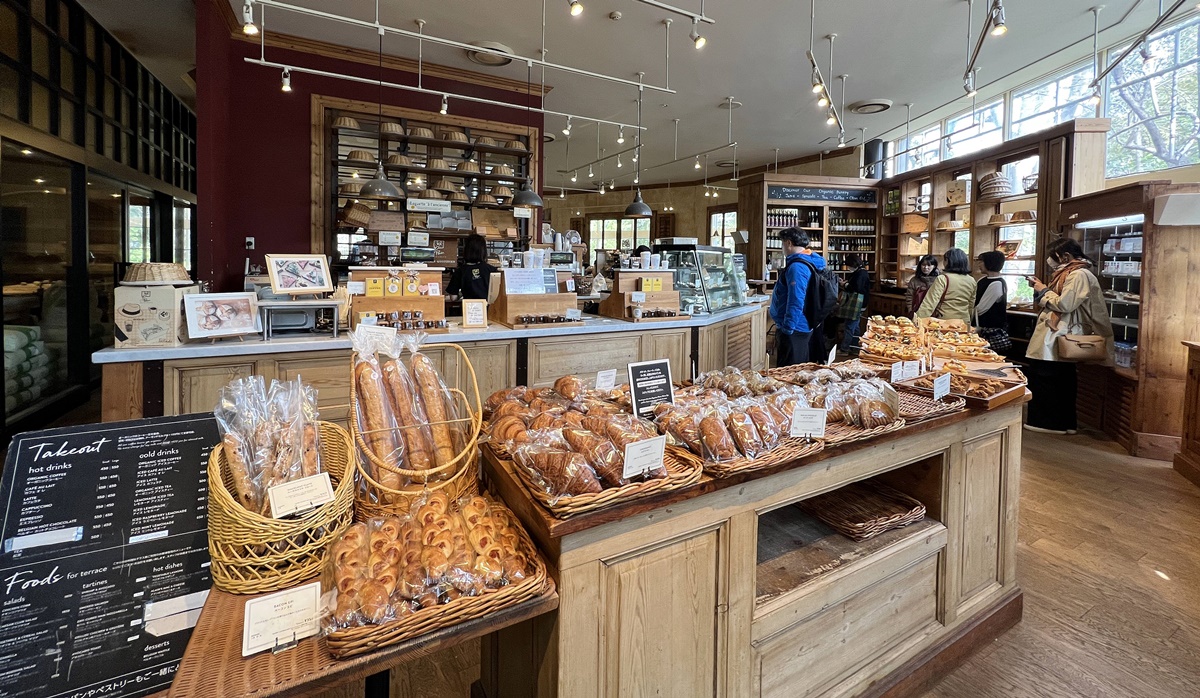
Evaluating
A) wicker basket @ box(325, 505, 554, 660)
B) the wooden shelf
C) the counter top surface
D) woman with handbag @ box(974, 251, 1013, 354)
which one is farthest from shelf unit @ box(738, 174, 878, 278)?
wicker basket @ box(325, 505, 554, 660)

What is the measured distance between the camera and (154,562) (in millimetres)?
1042

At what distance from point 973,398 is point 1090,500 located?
88.4 inches

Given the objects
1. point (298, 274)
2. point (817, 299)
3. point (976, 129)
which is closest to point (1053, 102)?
point (976, 129)

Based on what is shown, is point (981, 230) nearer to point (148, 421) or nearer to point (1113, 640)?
point (1113, 640)

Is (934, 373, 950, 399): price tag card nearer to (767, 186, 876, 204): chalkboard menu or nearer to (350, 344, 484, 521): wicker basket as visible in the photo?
(350, 344, 484, 521): wicker basket

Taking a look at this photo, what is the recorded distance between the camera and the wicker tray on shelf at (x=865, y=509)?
195 cm

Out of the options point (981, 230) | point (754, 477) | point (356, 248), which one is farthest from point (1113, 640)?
point (356, 248)

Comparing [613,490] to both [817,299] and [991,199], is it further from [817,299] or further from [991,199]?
[991,199]

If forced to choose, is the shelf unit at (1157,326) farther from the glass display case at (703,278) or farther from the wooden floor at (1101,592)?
the glass display case at (703,278)

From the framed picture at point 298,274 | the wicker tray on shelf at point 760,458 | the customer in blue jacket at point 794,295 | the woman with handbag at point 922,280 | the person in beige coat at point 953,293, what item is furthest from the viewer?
the woman with handbag at point 922,280

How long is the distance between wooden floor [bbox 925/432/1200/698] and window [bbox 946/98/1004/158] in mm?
6282

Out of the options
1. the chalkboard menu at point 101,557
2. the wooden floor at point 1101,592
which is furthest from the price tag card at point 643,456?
the wooden floor at point 1101,592

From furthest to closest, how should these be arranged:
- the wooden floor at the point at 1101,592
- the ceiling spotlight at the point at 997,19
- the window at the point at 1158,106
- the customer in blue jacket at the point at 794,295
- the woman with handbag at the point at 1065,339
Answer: the window at the point at 1158,106 < the customer in blue jacket at the point at 794,295 < the woman with handbag at the point at 1065,339 < the ceiling spotlight at the point at 997,19 < the wooden floor at the point at 1101,592

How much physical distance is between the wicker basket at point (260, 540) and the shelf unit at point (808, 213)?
31.6 feet
